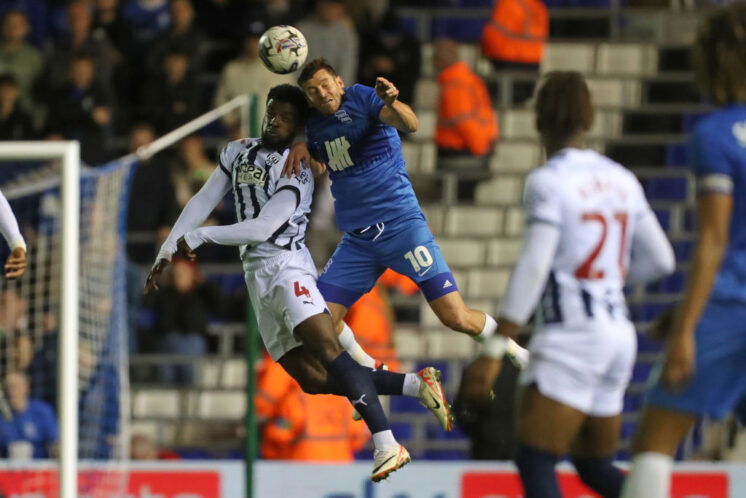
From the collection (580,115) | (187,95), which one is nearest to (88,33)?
(187,95)

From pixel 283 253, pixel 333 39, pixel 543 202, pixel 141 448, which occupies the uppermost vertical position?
pixel 333 39

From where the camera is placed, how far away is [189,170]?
1218cm

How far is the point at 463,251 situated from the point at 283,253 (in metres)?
5.54

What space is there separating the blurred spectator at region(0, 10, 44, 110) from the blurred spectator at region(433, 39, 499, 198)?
340 centimetres

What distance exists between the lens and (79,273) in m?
9.73

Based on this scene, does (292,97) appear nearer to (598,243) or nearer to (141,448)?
(598,243)

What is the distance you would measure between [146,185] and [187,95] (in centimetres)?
101

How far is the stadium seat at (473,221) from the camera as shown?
1280 cm

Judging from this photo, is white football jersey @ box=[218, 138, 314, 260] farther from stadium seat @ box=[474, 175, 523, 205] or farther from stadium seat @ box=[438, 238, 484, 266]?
stadium seat @ box=[474, 175, 523, 205]

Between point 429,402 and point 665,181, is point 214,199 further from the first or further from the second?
point 665,181

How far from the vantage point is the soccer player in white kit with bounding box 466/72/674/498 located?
522 centimetres

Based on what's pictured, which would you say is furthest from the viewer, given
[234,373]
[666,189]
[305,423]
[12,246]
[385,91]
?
[666,189]

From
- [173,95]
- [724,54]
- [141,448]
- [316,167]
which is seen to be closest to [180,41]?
[173,95]

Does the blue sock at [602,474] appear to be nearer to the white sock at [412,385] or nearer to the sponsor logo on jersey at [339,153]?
the white sock at [412,385]
